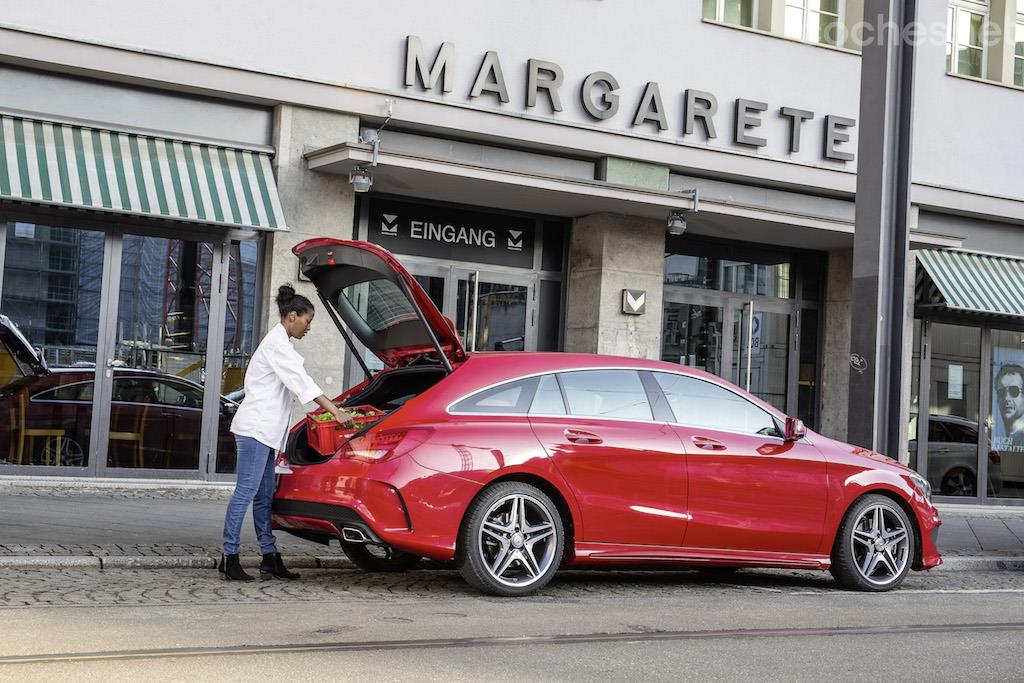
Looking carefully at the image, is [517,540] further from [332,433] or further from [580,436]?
[332,433]

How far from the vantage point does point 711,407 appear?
8.81m

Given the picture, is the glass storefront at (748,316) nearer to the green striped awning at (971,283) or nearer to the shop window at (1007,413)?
the green striped awning at (971,283)

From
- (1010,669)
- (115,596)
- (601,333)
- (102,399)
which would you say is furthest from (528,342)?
(1010,669)

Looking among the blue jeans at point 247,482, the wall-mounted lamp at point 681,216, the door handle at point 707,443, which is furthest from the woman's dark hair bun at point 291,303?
the wall-mounted lamp at point 681,216

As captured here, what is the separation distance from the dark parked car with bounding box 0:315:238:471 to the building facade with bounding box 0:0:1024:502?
0.03 meters

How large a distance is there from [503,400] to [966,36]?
13835 millimetres

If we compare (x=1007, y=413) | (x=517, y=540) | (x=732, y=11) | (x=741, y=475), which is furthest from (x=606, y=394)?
(x=1007, y=413)

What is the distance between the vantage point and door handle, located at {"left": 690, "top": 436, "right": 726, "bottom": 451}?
28.1 ft

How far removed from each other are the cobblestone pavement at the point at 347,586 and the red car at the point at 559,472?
0.84 feet

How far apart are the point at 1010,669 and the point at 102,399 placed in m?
9.93

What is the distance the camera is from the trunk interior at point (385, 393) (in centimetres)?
838

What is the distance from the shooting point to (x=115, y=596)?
7320 mm

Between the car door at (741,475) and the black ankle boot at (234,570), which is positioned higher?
the car door at (741,475)

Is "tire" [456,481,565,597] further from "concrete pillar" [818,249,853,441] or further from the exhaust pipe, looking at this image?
"concrete pillar" [818,249,853,441]
